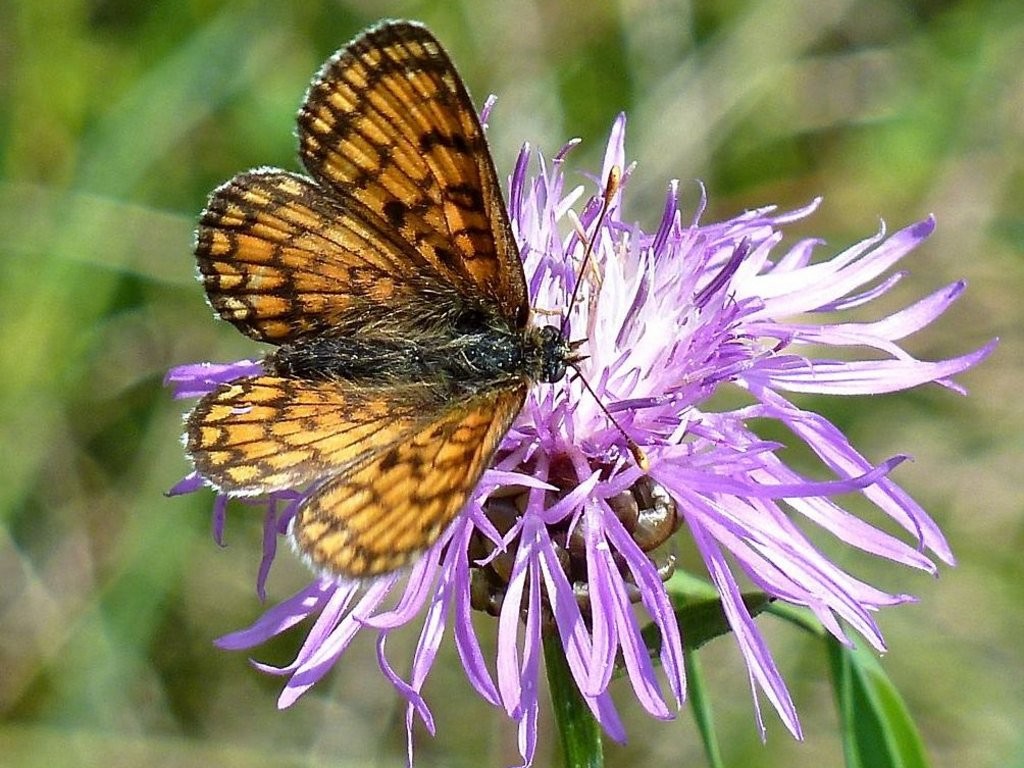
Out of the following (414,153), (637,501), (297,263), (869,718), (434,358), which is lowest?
(869,718)

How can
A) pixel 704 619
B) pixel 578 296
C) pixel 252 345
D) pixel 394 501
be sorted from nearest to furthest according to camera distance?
1. pixel 394 501
2. pixel 704 619
3. pixel 578 296
4. pixel 252 345

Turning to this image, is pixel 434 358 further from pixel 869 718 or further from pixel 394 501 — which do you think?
pixel 869 718

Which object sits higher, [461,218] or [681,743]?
[461,218]

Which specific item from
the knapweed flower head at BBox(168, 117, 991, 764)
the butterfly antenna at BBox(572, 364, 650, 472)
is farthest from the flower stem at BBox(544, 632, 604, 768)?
the butterfly antenna at BBox(572, 364, 650, 472)

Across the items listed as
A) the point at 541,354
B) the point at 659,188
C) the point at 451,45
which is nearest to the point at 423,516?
the point at 541,354

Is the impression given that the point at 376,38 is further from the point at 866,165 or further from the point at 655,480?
the point at 866,165

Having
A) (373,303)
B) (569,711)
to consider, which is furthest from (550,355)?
(569,711)
